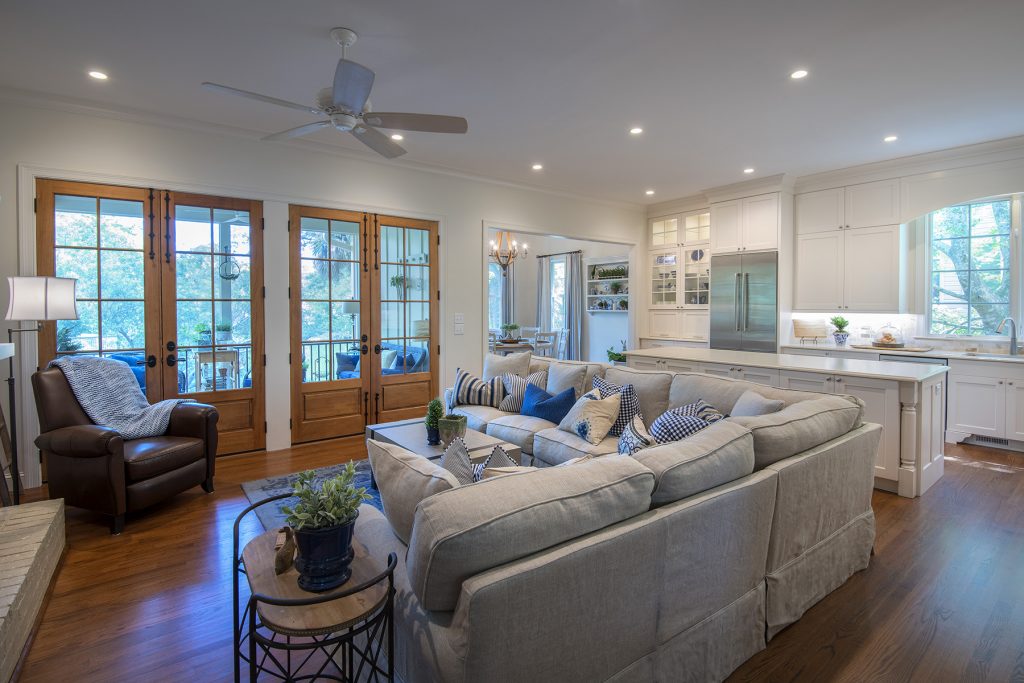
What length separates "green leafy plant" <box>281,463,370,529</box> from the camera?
137 centimetres

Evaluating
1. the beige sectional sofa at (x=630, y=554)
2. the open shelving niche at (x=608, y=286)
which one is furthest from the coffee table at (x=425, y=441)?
the open shelving niche at (x=608, y=286)

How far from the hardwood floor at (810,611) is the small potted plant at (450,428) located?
134 cm

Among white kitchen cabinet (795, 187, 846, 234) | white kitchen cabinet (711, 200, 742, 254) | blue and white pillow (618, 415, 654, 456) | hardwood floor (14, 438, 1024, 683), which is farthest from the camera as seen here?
white kitchen cabinet (711, 200, 742, 254)

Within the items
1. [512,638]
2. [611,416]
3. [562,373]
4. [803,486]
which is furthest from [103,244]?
[803,486]

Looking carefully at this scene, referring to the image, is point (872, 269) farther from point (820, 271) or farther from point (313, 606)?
point (313, 606)

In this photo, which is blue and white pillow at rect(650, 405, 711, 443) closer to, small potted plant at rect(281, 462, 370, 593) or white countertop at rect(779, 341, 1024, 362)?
small potted plant at rect(281, 462, 370, 593)

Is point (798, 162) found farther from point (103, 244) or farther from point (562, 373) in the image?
point (103, 244)

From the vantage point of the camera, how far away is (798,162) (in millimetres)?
5668

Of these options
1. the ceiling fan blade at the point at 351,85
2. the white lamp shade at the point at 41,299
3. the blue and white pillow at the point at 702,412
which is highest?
the ceiling fan blade at the point at 351,85

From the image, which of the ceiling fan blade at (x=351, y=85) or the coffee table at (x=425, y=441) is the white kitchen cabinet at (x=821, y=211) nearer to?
the coffee table at (x=425, y=441)

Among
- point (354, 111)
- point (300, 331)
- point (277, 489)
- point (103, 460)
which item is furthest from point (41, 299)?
point (354, 111)

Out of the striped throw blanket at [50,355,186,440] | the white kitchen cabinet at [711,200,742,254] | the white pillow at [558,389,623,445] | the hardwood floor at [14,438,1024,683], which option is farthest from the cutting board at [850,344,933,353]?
the striped throw blanket at [50,355,186,440]

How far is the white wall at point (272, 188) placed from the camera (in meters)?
3.80

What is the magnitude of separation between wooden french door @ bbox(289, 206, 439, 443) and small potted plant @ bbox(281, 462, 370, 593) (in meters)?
3.89
